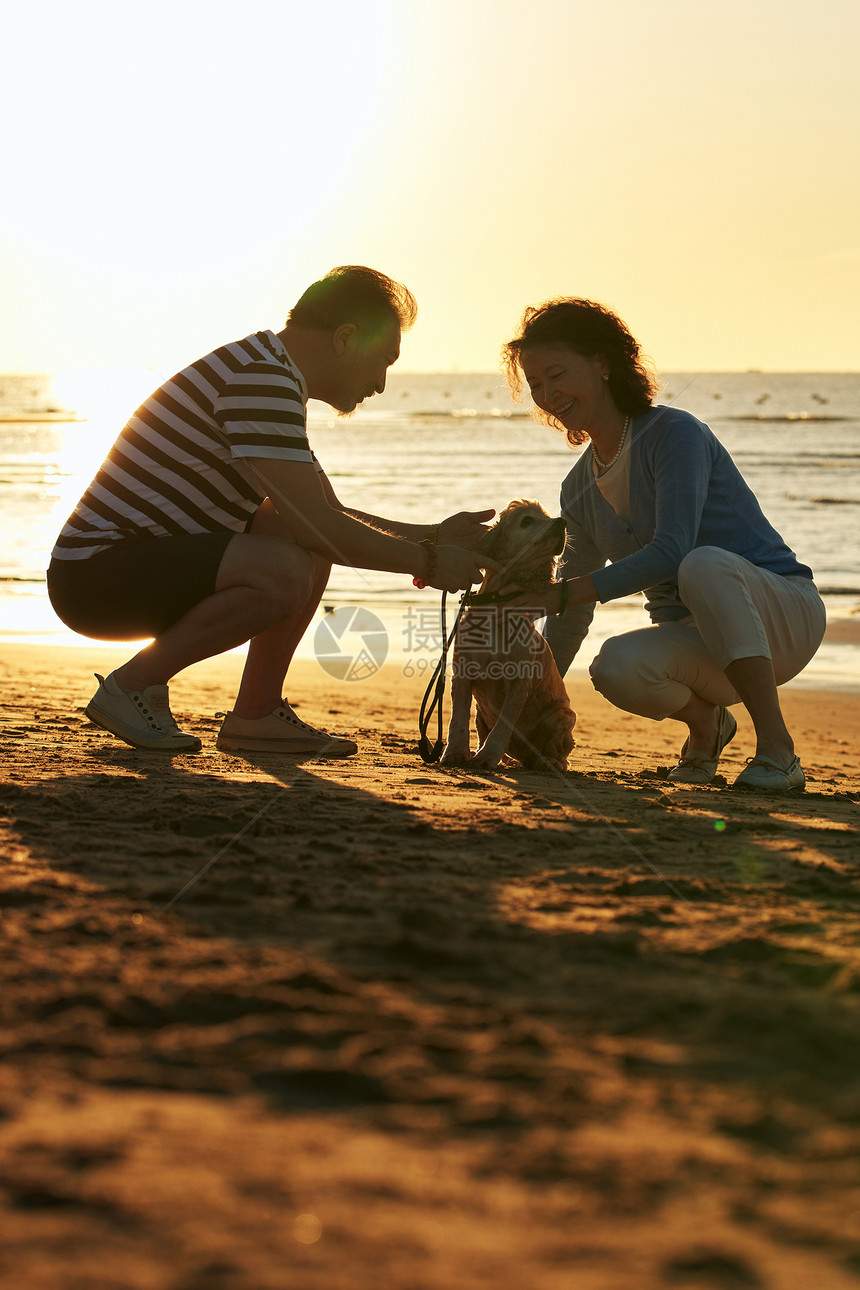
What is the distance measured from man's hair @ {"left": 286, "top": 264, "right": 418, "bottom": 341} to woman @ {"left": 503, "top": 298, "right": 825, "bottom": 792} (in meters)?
0.58

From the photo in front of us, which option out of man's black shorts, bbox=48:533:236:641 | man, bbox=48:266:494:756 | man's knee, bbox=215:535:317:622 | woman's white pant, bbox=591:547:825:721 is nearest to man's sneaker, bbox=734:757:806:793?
woman's white pant, bbox=591:547:825:721

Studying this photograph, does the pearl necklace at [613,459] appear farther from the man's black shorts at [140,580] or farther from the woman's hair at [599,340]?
the man's black shorts at [140,580]

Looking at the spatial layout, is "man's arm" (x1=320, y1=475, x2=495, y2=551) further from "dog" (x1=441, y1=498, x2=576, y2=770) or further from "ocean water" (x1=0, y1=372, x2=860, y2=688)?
"ocean water" (x1=0, y1=372, x2=860, y2=688)

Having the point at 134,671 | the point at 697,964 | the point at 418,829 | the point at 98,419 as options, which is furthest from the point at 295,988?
the point at 98,419

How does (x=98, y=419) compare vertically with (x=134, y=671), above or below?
above

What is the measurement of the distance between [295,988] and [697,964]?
0.72m

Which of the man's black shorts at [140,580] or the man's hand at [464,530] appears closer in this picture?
the man's black shorts at [140,580]

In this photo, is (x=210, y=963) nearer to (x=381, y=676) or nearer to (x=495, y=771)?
(x=495, y=771)

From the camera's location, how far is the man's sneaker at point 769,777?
428 cm

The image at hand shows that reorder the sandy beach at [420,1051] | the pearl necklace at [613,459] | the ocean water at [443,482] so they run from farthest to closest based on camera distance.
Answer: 1. the ocean water at [443,482]
2. the pearl necklace at [613,459]
3. the sandy beach at [420,1051]

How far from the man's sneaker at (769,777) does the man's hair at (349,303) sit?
2.24m

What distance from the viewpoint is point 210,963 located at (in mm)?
1986

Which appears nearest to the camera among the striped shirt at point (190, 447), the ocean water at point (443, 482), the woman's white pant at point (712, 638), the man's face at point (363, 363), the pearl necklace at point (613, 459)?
the striped shirt at point (190, 447)

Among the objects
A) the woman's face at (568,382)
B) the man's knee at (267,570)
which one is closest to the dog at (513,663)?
the woman's face at (568,382)
